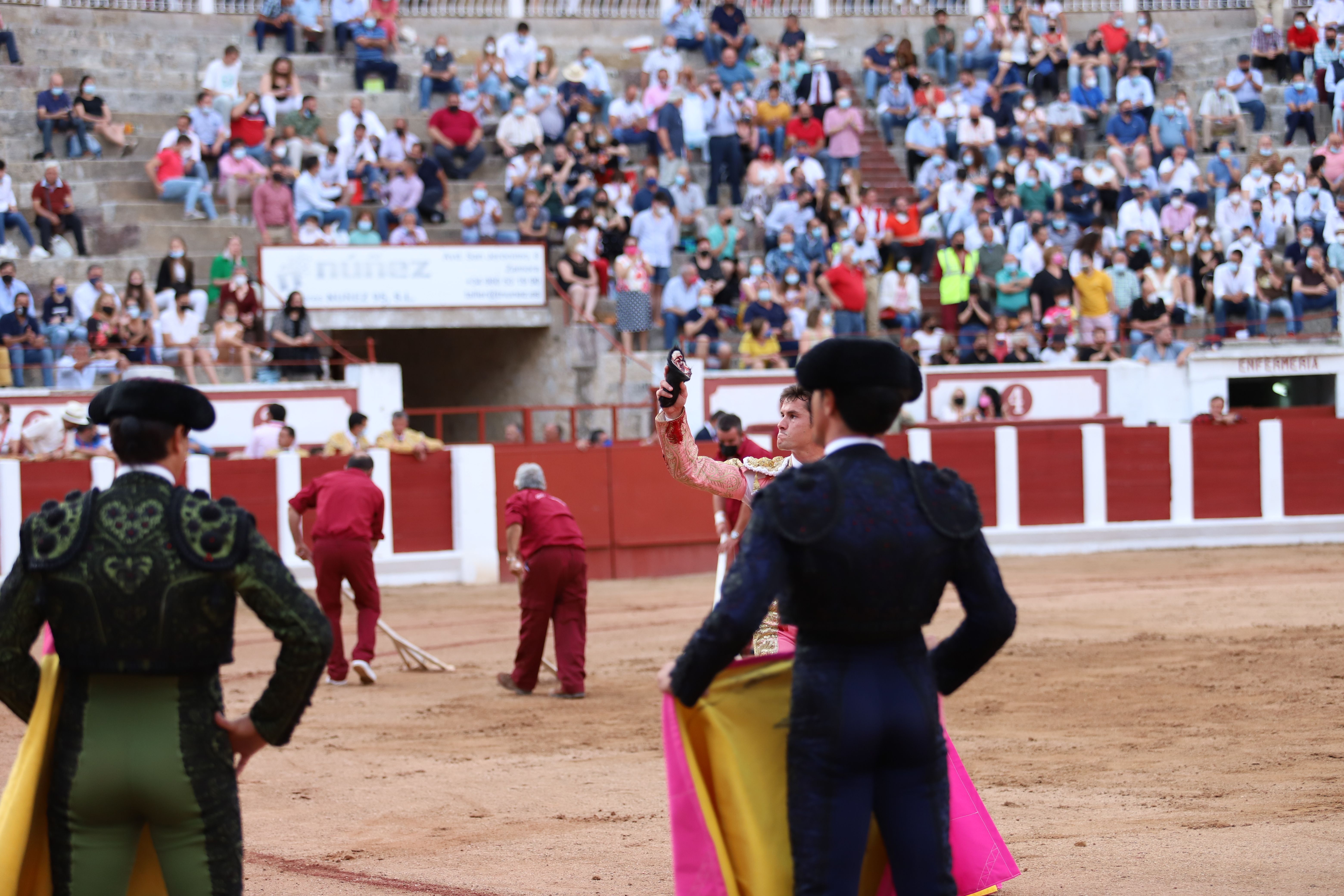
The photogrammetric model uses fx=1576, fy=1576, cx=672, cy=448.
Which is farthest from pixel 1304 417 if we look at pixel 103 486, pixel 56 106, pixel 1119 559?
pixel 56 106

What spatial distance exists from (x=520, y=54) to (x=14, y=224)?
7102 millimetres

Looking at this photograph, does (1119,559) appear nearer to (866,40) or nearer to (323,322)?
(323,322)

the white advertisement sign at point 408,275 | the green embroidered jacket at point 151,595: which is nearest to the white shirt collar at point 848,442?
the green embroidered jacket at point 151,595

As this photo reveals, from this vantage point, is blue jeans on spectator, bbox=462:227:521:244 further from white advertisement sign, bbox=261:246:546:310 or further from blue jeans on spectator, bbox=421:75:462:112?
blue jeans on spectator, bbox=421:75:462:112

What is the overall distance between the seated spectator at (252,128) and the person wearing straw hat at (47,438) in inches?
208

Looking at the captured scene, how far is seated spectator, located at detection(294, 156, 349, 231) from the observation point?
58.3 feet

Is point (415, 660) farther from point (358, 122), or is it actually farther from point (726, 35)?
point (726, 35)

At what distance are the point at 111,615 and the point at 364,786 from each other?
3737 mm

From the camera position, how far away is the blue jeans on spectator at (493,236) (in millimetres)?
17781

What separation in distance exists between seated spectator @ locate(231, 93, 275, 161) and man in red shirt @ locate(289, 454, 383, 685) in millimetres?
10506

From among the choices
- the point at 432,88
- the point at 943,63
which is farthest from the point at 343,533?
the point at 943,63

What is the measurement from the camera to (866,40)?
2477 centimetres

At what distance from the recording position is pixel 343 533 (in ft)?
29.7

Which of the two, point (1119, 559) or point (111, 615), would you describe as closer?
point (111, 615)
